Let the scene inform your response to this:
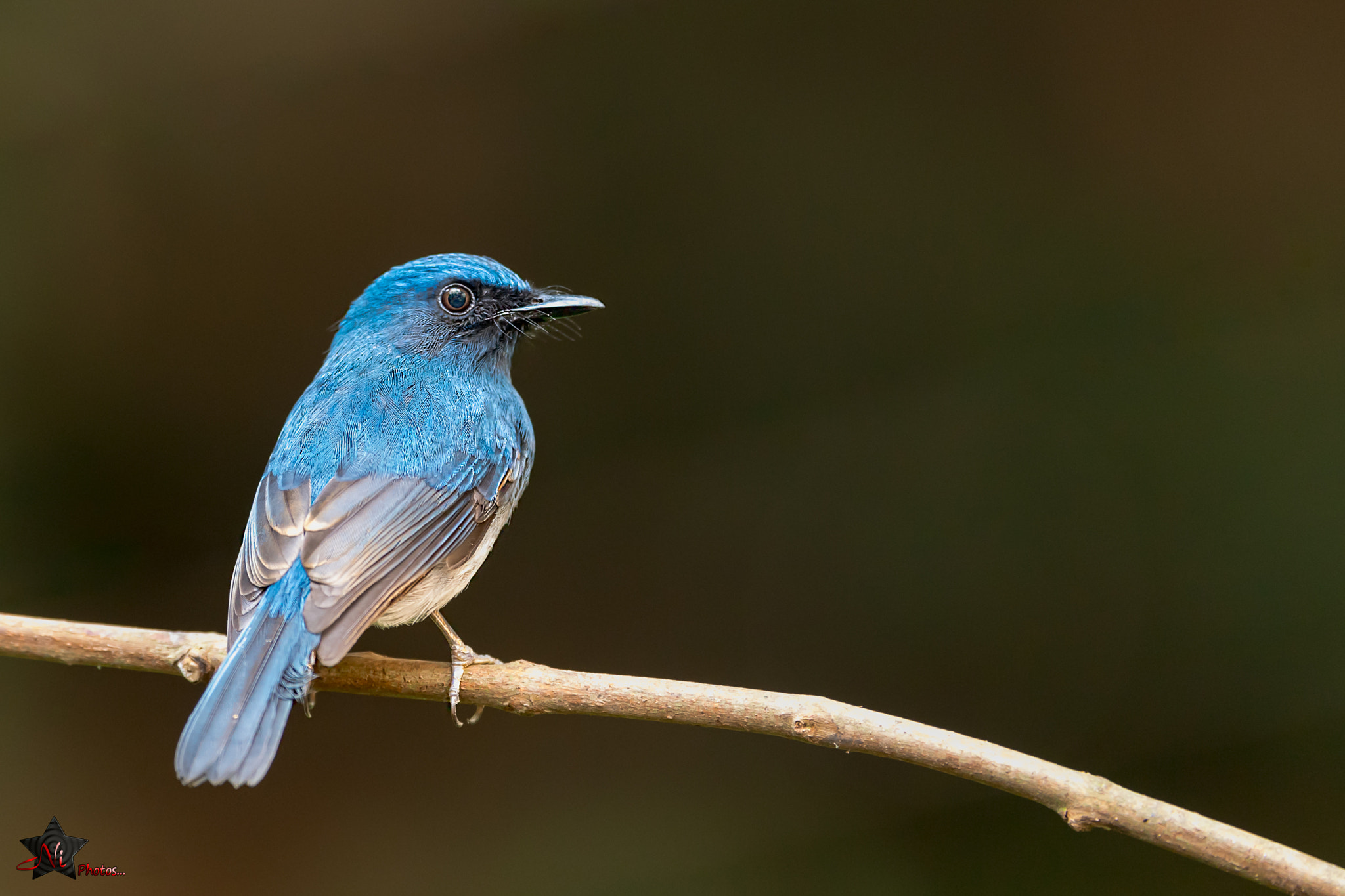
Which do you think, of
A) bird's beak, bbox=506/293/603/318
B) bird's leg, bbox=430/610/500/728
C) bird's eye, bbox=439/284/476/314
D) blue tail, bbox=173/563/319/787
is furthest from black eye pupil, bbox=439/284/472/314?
blue tail, bbox=173/563/319/787

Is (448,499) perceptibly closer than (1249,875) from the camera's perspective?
No

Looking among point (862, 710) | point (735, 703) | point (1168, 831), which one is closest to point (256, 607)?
point (735, 703)

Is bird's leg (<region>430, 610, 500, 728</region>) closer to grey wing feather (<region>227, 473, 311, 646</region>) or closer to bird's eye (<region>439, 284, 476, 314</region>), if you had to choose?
grey wing feather (<region>227, 473, 311, 646</region>)

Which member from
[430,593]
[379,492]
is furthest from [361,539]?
[430,593]

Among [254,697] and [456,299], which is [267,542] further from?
[456,299]

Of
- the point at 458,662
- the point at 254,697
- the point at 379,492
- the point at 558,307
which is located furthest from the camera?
the point at 558,307

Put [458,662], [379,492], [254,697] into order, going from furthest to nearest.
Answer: [379,492] → [458,662] → [254,697]

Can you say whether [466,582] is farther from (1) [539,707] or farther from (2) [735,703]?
(2) [735,703]
